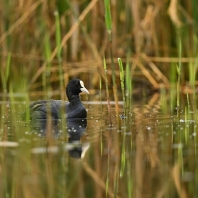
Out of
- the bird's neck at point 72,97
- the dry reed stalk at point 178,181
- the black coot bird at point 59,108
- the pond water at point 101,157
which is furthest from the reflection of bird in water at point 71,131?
the dry reed stalk at point 178,181

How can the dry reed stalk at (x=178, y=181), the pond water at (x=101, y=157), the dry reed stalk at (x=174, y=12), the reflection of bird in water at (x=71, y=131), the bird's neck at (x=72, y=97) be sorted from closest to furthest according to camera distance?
1. the dry reed stalk at (x=178, y=181)
2. the pond water at (x=101, y=157)
3. the reflection of bird in water at (x=71, y=131)
4. the bird's neck at (x=72, y=97)
5. the dry reed stalk at (x=174, y=12)

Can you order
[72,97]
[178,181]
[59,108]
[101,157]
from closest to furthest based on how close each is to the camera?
[178,181] < [101,157] < [59,108] < [72,97]

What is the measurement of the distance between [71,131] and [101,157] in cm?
154

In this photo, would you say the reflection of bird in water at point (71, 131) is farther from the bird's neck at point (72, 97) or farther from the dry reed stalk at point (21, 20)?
the dry reed stalk at point (21, 20)

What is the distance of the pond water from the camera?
4.54 m

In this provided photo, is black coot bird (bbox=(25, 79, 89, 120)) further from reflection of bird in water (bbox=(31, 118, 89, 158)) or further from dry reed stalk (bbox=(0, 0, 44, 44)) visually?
dry reed stalk (bbox=(0, 0, 44, 44))

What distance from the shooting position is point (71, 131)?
7.13m

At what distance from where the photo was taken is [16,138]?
21.6ft

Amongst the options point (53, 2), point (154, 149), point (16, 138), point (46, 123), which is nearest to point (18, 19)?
point (53, 2)

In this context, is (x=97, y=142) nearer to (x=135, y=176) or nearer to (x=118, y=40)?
(x=135, y=176)

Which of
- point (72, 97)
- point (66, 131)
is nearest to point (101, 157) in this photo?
point (66, 131)

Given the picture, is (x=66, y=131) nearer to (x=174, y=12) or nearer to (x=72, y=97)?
(x=72, y=97)

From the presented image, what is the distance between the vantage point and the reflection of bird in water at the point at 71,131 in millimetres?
5863

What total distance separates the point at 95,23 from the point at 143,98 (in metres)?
1.48
